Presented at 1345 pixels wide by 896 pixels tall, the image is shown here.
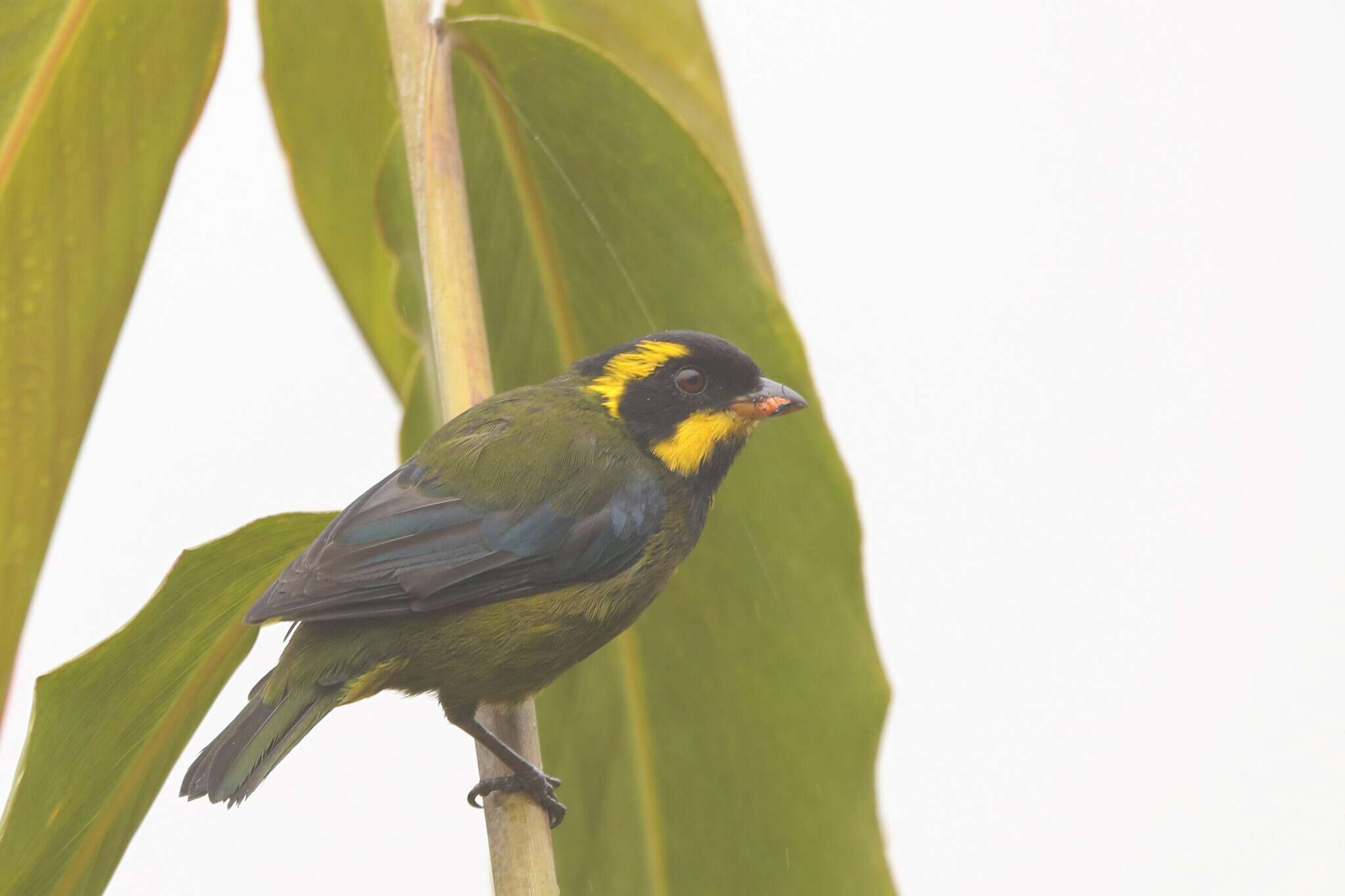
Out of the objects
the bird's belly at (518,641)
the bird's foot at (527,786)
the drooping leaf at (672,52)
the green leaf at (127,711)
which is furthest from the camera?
the drooping leaf at (672,52)

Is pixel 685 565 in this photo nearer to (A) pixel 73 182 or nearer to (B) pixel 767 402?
(B) pixel 767 402

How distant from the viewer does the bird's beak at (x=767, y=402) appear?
8.34 ft

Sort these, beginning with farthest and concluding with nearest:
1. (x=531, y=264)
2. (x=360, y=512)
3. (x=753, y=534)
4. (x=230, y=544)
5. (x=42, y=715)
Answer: (x=531, y=264), (x=753, y=534), (x=360, y=512), (x=230, y=544), (x=42, y=715)

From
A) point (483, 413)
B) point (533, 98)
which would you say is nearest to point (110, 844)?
point (483, 413)

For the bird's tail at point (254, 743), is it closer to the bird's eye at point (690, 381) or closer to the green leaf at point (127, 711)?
the green leaf at point (127, 711)

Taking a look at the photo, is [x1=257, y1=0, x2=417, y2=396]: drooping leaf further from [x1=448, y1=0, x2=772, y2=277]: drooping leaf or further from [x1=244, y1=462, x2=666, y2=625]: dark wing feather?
[x1=244, y1=462, x2=666, y2=625]: dark wing feather

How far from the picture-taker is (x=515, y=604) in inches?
97.0

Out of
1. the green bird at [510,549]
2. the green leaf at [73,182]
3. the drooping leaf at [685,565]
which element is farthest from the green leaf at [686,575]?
the green leaf at [73,182]

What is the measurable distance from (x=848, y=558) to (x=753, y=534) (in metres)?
0.21

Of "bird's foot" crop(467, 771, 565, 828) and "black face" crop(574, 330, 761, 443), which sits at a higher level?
"black face" crop(574, 330, 761, 443)

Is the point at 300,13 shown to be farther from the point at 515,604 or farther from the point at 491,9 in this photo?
the point at 515,604

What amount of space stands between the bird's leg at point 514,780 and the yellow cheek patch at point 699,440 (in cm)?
54

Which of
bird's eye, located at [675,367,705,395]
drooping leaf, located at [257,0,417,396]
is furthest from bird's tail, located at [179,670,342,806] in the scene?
drooping leaf, located at [257,0,417,396]

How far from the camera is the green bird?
7.57 ft
